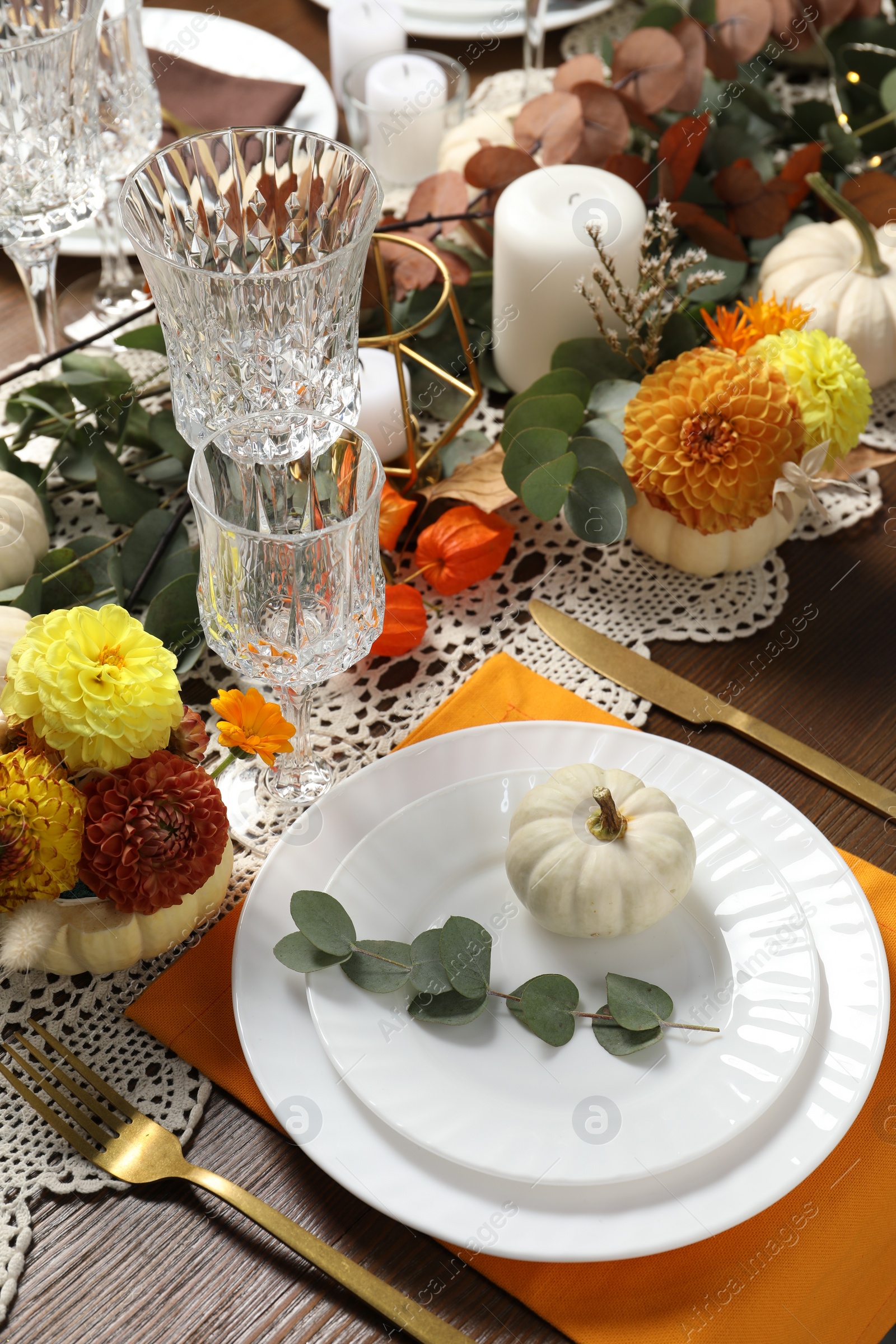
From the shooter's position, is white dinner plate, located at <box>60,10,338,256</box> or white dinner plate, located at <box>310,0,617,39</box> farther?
white dinner plate, located at <box>310,0,617,39</box>

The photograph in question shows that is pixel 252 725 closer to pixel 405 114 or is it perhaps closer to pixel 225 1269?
pixel 225 1269

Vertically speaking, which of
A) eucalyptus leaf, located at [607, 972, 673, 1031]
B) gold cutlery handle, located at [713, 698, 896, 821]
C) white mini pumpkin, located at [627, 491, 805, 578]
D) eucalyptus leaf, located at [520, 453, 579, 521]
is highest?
eucalyptus leaf, located at [520, 453, 579, 521]

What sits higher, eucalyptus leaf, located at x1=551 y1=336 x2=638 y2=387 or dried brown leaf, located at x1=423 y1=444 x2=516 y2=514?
eucalyptus leaf, located at x1=551 y1=336 x2=638 y2=387

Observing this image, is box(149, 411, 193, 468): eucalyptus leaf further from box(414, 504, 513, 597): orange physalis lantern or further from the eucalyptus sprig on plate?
the eucalyptus sprig on plate

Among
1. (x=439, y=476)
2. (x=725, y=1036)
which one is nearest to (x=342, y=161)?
(x=439, y=476)

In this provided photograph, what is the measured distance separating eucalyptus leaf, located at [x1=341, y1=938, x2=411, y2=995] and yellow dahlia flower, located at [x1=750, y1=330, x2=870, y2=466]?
48 cm

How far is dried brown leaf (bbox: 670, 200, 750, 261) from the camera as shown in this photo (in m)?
1.02

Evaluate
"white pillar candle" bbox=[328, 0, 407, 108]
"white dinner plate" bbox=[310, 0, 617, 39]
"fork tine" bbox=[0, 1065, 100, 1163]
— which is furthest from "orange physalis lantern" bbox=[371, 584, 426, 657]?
"white dinner plate" bbox=[310, 0, 617, 39]

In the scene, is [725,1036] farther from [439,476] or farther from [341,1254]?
[439,476]

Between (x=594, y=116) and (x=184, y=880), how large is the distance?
779 millimetres

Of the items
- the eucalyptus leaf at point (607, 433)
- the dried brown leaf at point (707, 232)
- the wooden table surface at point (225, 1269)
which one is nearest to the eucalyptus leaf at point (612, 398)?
the eucalyptus leaf at point (607, 433)

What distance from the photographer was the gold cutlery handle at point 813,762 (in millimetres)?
A: 730

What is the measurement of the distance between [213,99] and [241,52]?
12 cm

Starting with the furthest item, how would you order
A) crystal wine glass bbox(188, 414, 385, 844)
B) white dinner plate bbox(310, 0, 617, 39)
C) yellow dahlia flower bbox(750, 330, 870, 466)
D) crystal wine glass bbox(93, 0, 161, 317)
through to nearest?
1. white dinner plate bbox(310, 0, 617, 39)
2. crystal wine glass bbox(93, 0, 161, 317)
3. yellow dahlia flower bbox(750, 330, 870, 466)
4. crystal wine glass bbox(188, 414, 385, 844)
